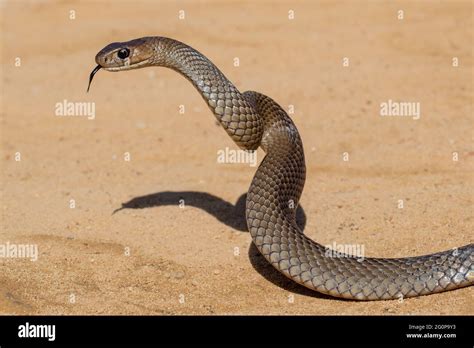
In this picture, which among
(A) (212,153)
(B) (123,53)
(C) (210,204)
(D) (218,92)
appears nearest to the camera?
(D) (218,92)

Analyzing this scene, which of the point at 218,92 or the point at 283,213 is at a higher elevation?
the point at 218,92

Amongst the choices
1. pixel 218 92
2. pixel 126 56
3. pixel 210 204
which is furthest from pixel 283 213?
pixel 126 56

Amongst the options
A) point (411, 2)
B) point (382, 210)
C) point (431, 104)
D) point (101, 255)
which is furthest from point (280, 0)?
point (101, 255)

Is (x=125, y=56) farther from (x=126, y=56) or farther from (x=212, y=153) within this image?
(x=212, y=153)

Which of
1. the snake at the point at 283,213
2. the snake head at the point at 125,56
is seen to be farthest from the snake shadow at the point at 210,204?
the snake head at the point at 125,56

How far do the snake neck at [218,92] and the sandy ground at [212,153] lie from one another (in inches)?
48.8

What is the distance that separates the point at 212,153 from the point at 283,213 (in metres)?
3.51

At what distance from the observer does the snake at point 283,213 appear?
21.6 ft

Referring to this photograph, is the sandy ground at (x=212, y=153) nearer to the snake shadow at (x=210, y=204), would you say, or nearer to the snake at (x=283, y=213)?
the snake shadow at (x=210, y=204)

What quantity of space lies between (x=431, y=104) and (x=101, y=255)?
580 centimetres

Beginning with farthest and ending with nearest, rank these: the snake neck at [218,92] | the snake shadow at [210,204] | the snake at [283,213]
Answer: the snake shadow at [210,204]
the snake neck at [218,92]
the snake at [283,213]

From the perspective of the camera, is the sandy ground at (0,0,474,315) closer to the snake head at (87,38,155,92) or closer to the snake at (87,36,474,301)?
the snake at (87,36,474,301)

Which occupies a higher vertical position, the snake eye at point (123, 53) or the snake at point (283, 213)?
the snake eye at point (123, 53)

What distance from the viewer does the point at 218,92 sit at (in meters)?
7.39
